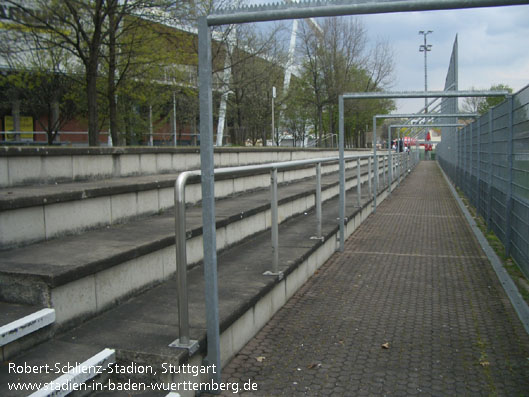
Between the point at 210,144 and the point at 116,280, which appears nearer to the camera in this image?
the point at 210,144

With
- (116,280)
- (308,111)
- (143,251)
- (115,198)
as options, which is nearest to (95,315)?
(116,280)

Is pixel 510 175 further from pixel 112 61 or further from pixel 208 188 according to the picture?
pixel 112 61

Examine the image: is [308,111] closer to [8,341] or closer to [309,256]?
[309,256]

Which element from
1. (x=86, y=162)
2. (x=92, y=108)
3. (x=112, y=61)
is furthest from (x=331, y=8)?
(x=112, y=61)

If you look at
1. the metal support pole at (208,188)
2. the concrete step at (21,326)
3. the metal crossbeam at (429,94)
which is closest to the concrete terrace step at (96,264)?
the concrete step at (21,326)

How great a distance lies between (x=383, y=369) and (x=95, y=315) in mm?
1842

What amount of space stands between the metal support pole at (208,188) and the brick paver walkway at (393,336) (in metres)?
0.37

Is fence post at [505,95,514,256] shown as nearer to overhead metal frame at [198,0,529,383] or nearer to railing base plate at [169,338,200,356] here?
overhead metal frame at [198,0,529,383]

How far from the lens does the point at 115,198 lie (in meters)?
4.72

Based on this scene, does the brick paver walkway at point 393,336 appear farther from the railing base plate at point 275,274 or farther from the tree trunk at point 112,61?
the tree trunk at point 112,61

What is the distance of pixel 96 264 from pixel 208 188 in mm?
864

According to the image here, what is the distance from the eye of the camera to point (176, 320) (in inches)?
128

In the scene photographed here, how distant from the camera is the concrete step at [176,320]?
2688 mm

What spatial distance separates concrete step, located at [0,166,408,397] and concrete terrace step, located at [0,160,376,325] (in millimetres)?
105
